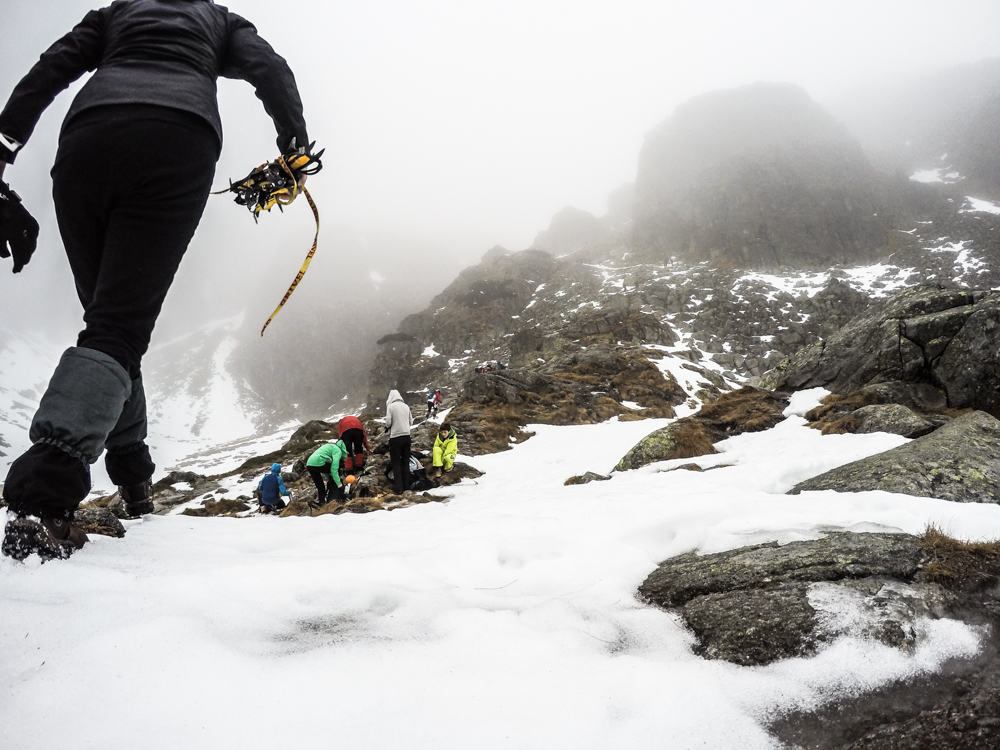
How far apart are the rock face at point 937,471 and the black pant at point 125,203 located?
14.5 ft

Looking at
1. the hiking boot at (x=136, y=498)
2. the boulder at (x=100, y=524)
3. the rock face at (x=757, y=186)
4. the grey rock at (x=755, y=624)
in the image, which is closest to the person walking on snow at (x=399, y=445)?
the hiking boot at (x=136, y=498)

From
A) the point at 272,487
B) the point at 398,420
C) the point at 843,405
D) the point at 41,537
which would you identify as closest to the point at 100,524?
the point at 41,537

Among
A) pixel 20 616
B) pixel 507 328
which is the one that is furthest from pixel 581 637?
pixel 507 328

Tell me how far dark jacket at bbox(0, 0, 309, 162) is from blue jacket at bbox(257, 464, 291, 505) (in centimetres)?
843

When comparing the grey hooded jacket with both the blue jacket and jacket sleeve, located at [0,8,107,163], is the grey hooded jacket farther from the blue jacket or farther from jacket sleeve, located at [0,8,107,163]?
jacket sleeve, located at [0,8,107,163]

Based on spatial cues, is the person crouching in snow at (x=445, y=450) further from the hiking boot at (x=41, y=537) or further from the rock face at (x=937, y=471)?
the hiking boot at (x=41, y=537)

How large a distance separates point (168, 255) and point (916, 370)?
39.2 feet

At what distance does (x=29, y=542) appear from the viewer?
1.37 metres

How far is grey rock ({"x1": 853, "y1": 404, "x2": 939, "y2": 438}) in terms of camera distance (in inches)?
198

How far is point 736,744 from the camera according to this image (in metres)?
1.04

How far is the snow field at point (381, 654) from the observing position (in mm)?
949

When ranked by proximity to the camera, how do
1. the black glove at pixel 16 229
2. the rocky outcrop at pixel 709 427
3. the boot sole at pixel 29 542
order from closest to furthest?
the boot sole at pixel 29 542, the black glove at pixel 16 229, the rocky outcrop at pixel 709 427

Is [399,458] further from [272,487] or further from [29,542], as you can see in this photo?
[29,542]

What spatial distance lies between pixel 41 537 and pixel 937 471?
4.92 metres
